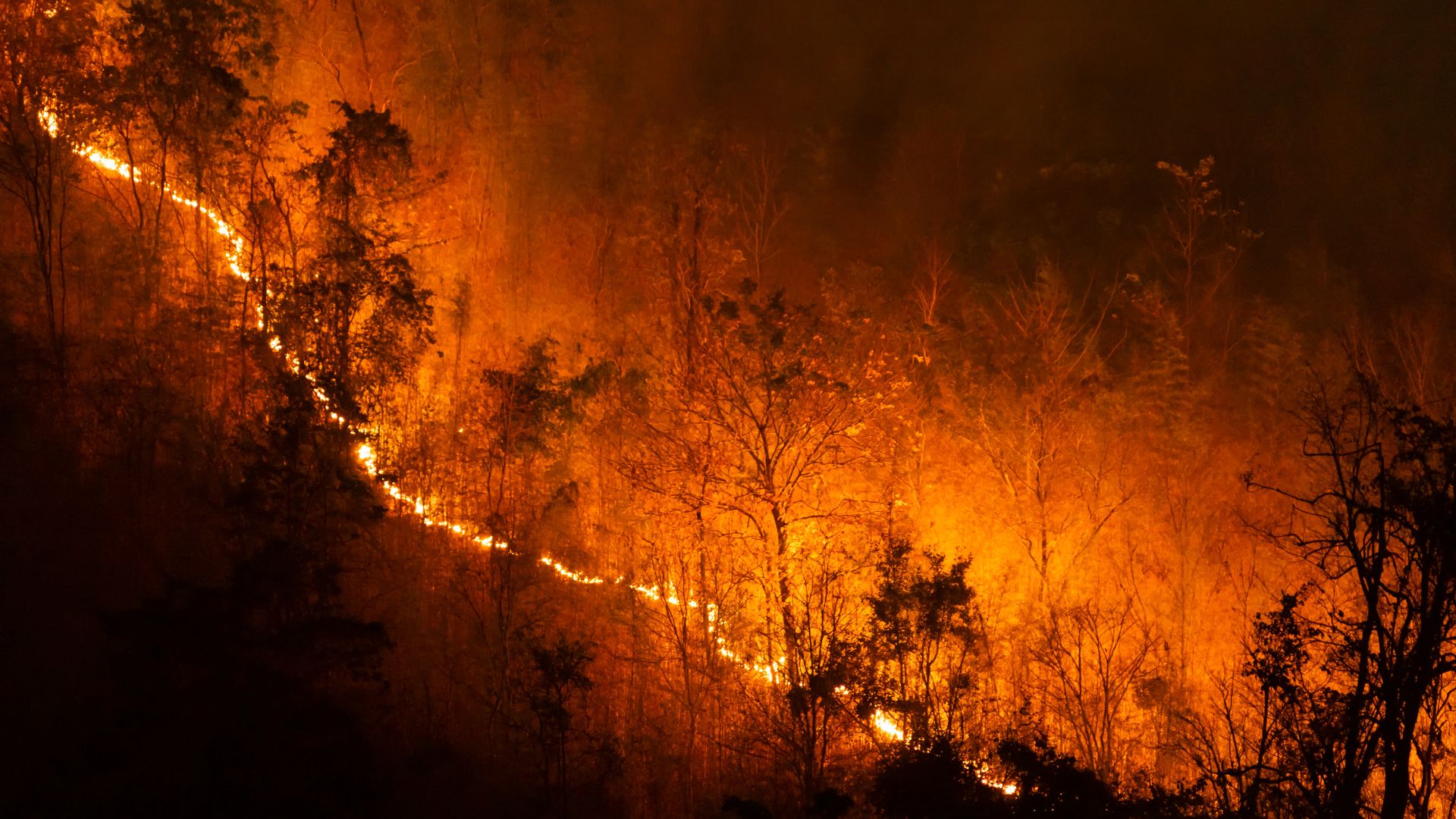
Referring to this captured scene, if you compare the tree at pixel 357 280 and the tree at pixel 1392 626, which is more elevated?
the tree at pixel 357 280

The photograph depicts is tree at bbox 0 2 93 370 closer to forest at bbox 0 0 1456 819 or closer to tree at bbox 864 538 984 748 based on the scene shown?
forest at bbox 0 0 1456 819

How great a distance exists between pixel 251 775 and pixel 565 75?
29711 mm

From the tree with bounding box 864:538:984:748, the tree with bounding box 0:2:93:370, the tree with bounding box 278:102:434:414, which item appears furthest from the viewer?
the tree with bounding box 0:2:93:370

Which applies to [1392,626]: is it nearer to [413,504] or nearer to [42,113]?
[413,504]

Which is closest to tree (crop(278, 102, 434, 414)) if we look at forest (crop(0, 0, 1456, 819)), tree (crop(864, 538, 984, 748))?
forest (crop(0, 0, 1456, 819))

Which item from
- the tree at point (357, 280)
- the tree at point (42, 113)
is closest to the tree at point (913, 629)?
the tree at point (357, 280)

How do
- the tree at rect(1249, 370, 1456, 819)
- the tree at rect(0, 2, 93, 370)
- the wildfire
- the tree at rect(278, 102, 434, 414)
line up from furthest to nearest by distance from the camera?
the wildfire < the tree at rect(0, 2, 93, 370) < the tree at rect(278, 102, 434, 414) < the tree at rect(1249, 370, 1456, 819)

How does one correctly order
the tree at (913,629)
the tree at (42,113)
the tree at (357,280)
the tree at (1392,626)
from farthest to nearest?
the tree at (42,113)
the tree at (913,629)
the tree at (357,280)
the tree at (1392,626)

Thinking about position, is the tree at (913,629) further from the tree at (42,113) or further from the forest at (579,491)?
the tree at (42,113)

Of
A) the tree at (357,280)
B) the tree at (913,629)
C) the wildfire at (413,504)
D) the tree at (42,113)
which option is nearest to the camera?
the tree at (357,280)

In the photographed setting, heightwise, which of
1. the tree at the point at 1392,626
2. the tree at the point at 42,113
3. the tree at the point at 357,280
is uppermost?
the tree at the point at 42,113

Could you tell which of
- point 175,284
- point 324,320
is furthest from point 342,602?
point 175,284

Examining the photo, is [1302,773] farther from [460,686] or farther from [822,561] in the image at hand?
[460,686]

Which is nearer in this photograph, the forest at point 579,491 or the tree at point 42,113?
the forest at point 579,491
